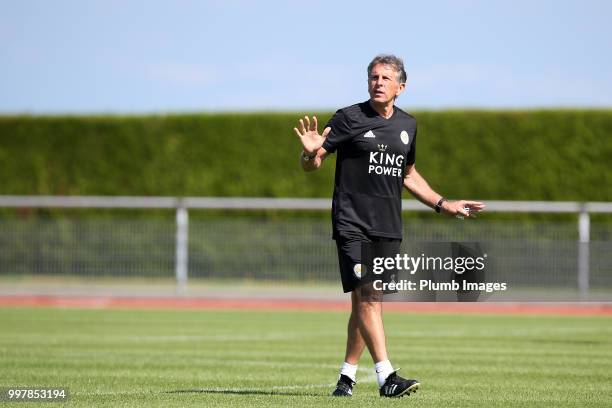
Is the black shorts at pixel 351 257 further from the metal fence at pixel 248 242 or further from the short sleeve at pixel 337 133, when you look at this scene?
the metal fence at pixel 248 242

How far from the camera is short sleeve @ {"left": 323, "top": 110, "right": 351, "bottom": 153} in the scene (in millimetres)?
8297

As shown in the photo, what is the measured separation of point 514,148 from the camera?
1172 inches

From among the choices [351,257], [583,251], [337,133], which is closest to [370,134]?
[337,133]

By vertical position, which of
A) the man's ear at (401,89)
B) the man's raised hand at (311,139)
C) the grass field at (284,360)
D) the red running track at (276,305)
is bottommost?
the red running track at (276,305)

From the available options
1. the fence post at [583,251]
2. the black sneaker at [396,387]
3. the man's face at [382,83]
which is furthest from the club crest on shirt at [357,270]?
the fence post at [583,251]

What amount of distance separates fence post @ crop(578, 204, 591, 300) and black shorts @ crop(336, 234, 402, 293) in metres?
18.3

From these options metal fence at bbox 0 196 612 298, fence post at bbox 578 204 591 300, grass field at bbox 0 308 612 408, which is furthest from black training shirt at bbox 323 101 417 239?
fence post at bbox 578 204 591 300

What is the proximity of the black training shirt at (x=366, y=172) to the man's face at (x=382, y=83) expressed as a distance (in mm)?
167

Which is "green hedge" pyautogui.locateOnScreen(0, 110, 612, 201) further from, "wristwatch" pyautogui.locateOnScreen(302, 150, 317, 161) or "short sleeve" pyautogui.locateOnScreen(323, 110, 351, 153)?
"wristwatch" pyautogui.locateOnScreen(302, 150, 317, 161)

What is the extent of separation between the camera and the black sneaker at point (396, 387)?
806 cm

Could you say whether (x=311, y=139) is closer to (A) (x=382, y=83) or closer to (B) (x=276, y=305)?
(A) (x=382, y=83)

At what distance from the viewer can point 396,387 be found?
8.10 meters

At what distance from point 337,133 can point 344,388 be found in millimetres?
1786

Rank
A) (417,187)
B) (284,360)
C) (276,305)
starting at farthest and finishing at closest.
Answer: (276,305), (284,360), (417,187)
